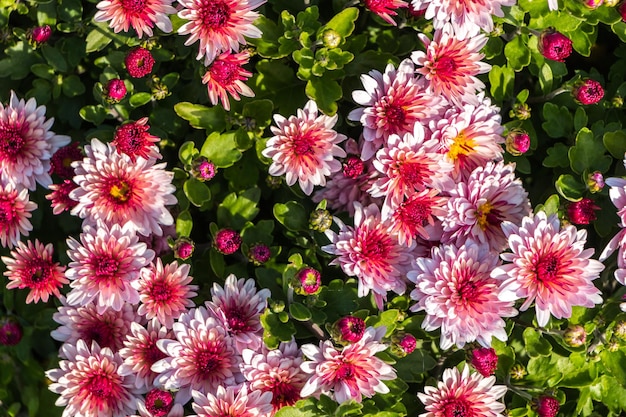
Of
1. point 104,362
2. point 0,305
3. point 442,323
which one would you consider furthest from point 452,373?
point 0,305

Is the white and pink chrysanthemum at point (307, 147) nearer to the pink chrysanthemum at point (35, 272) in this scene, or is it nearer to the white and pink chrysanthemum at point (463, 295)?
the white and pink chrysanthemum at point (463, 295)

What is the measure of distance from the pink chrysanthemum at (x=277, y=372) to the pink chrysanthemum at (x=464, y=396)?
1.33 ft

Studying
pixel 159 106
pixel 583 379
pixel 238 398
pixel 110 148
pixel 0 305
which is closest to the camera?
pixel 238 398

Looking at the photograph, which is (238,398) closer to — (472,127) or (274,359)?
(274,359)

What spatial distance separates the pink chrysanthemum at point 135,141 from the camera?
6.40ft

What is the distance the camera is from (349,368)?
6.24 feet

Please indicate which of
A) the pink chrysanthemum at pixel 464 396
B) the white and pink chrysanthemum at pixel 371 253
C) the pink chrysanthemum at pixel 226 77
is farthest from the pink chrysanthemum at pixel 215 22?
the pink chrysanthemum at pixel 464 396

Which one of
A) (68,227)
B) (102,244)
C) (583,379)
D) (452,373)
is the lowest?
(583,379)

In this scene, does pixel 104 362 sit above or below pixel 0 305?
above

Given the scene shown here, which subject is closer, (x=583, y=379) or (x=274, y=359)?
(x=274, y=359)

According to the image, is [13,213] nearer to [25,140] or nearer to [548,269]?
[25,140]

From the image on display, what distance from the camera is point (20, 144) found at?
2.11 metres

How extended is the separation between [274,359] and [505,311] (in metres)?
0.73

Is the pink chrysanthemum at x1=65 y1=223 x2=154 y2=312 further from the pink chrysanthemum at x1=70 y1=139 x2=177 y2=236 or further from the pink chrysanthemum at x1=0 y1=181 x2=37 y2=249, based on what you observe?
the pink chrysanthemum at x1=0 y1=181 x2=37 y2=249
